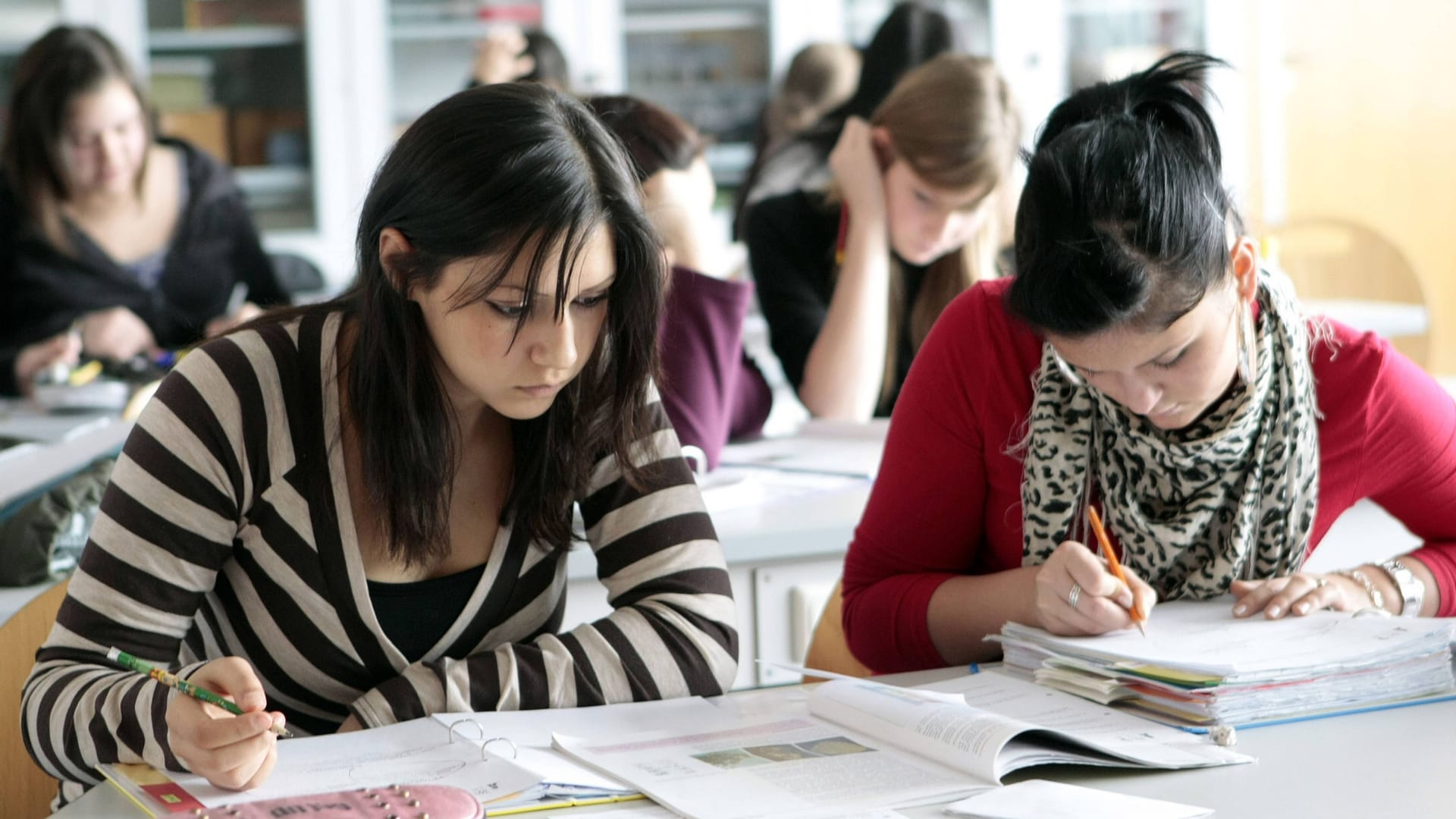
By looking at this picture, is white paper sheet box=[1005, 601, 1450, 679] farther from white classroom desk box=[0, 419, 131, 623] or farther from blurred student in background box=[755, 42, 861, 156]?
blurred student in background box=[755, 42, 861, 156]

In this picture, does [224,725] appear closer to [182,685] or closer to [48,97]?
[182,685]

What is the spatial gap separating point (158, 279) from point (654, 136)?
1643mm

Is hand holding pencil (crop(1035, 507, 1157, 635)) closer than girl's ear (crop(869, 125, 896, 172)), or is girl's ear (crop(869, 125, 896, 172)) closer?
hand holding pencil (crop(1035, 507, 1157, 635))

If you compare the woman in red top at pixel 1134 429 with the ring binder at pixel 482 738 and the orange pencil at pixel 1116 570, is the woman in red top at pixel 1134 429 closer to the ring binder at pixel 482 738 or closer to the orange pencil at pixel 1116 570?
the orange pencil at pixel 1116 570

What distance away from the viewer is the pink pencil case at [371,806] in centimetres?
91

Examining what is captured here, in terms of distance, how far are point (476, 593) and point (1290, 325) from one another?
0.73 meters

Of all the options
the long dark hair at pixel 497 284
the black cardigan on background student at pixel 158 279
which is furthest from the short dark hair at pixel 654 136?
the black cardigan on background student at pixel 158 279

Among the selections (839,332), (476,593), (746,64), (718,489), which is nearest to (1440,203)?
(746,64)

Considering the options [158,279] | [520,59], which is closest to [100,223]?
[158,279]

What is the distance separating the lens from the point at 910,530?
1.43 meters

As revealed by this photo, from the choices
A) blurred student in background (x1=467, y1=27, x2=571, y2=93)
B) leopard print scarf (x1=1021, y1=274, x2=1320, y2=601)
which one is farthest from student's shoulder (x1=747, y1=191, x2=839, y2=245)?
leopard print scarf (x1=1021, y1=274, x2=1320, y2=601)

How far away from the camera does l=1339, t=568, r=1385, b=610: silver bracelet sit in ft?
4.28

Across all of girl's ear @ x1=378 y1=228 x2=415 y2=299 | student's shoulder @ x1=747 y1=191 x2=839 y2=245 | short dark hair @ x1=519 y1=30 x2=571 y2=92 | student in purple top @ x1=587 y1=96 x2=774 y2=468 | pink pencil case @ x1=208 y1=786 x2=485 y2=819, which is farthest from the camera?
short dark hair @ x1=519 y1=30 x2=571 y2=92

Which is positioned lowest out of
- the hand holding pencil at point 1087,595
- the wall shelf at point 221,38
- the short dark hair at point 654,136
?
the hand holding pencil at point 1087,595
